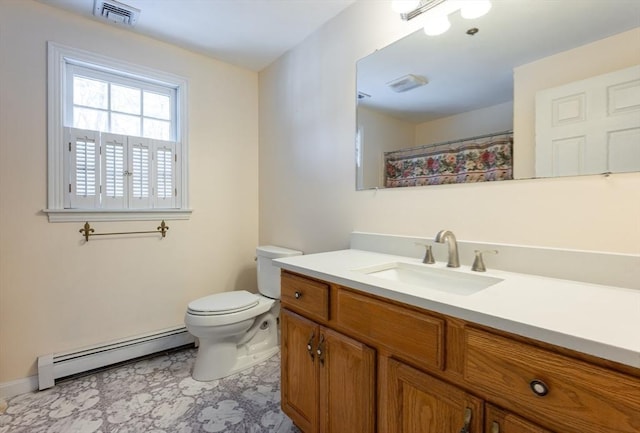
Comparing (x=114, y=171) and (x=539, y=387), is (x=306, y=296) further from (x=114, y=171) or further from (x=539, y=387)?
(x=114, y=171)

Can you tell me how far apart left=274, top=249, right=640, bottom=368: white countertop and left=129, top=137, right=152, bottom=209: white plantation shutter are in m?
1.66

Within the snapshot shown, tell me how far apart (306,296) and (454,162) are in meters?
0.90

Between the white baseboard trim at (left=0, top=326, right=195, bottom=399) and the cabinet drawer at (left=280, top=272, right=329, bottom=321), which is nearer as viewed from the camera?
the cabinet drawer at (left=280, top=272, right=329, bottom=321)

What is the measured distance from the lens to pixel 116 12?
1.88 m

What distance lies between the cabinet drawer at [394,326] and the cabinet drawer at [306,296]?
0.22 feet

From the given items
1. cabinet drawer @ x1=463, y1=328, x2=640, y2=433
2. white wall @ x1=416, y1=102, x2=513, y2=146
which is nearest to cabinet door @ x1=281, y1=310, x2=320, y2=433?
cabinet drawer @ x1=463, y1=328, x2=640, y2=433

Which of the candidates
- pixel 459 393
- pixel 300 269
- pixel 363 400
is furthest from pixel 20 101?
pixel 459 393

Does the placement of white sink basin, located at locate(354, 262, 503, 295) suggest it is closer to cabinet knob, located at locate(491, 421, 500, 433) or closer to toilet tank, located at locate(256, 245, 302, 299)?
cabinet knob, located at locate(491, 421, 500, 433)

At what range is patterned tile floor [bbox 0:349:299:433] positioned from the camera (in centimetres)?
148

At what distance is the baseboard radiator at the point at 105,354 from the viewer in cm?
181

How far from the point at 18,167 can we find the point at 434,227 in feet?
7.73

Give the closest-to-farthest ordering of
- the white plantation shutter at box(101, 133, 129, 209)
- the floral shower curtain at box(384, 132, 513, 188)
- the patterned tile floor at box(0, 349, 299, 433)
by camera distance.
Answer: the floral shower curtain at box(384, 132, 513, 188) → the patterned tile floor at box(0, 349, 299, 433) → the white plantation shutter at box(101, 133, 129, 209)

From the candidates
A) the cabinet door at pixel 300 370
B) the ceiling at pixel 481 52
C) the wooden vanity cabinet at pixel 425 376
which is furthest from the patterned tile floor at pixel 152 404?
the ceiling at pixel 481 52

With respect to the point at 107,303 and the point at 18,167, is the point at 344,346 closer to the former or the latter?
the point at 107,303
